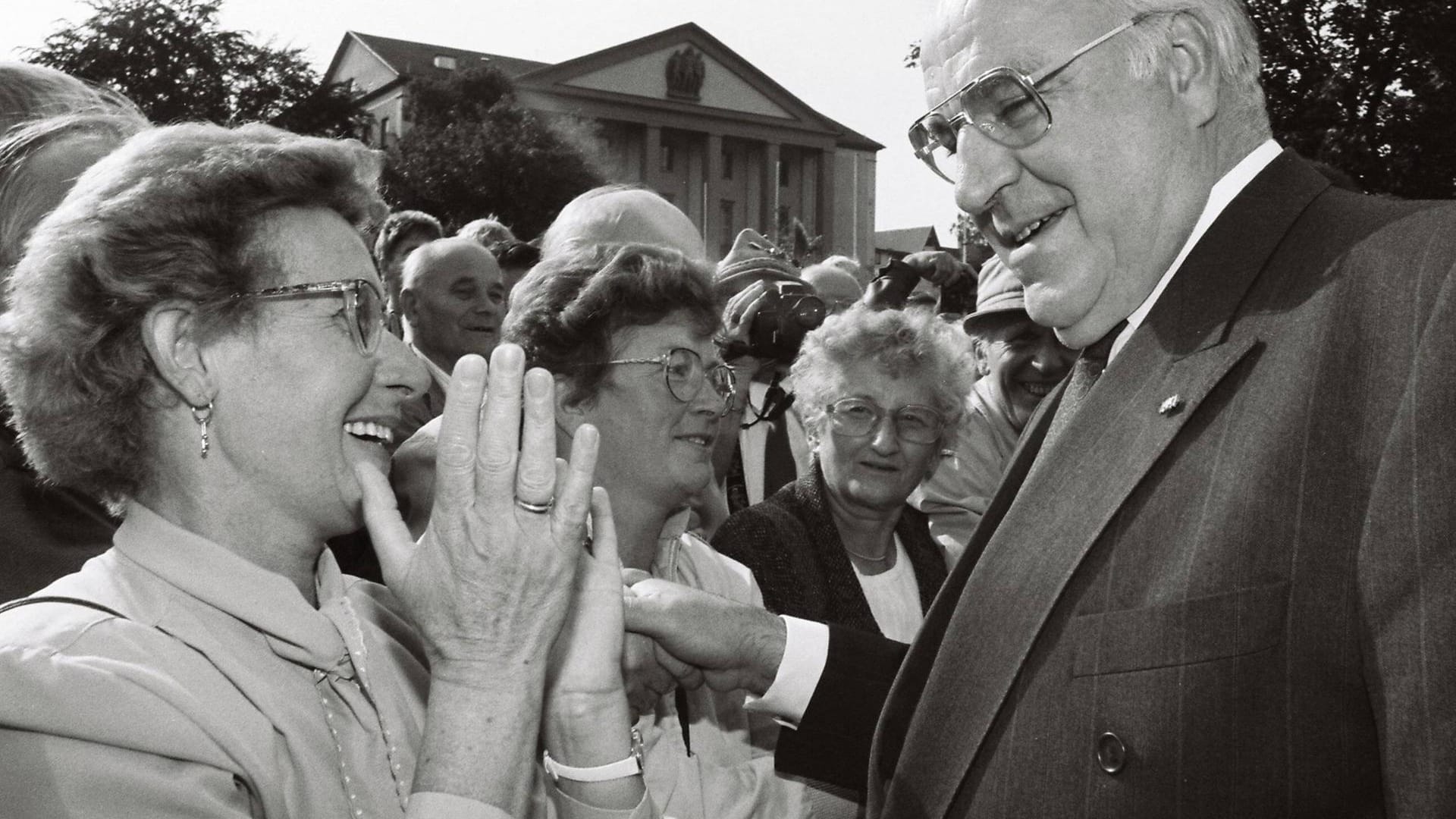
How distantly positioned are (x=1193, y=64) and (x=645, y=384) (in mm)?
1816

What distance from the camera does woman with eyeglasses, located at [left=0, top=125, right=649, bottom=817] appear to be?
1860 mm

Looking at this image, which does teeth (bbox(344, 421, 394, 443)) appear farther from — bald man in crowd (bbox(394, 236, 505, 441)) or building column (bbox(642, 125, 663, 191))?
building column (bbox(642, 125, 663, 191))

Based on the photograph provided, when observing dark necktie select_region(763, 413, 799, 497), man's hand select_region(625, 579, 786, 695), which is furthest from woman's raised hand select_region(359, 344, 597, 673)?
dark necktie select_region(763, 413, 799, 497)

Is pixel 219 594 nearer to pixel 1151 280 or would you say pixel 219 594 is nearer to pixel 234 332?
pixel 234 332

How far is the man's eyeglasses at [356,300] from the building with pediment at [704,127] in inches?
2854

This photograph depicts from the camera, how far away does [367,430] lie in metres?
2.43

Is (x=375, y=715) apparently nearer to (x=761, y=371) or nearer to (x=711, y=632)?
(x=711, y=632)

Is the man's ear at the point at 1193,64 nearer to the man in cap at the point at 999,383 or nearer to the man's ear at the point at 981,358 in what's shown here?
the man in cap at the point at 999,383

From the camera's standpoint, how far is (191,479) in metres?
2.25

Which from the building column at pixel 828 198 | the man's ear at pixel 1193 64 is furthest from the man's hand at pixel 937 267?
the building column at pixel 828 198

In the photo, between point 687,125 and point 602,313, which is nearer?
point 602,313

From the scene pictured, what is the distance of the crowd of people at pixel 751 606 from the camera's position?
170 centimetres

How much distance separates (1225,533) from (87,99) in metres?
2.59

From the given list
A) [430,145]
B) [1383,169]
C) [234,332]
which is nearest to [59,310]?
[234,332]
